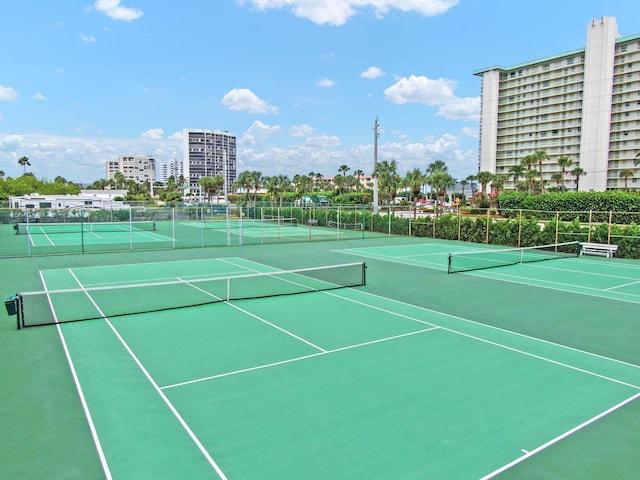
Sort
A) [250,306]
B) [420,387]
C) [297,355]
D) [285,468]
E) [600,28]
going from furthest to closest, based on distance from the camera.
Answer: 1. [600,28]
2. [250,306]
3. [297,355]
4. [420,387]
5. [285,468]

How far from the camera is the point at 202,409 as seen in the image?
22.2 ft

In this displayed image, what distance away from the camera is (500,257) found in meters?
23.8

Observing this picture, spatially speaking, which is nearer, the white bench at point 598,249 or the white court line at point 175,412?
the white court line at point 175,412

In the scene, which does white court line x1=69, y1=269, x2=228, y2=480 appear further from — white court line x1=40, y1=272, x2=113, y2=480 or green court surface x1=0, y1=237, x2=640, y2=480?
white court line x1=40, y1=272, x2=113, y2=480

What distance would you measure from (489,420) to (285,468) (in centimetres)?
296

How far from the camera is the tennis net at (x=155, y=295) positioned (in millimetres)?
11942

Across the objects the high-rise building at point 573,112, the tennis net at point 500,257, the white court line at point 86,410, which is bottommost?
the white court line at point 86,410

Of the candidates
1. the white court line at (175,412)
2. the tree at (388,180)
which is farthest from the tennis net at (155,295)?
the tree at (388,180)

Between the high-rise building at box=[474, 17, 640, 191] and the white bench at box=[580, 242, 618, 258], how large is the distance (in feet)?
223

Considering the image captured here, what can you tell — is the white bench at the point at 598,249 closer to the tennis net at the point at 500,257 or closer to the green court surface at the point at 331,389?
the tennis net at the point at 500,257

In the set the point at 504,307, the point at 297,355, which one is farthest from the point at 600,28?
the point at 297,355

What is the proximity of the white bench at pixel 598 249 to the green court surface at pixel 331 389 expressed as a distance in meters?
11.4

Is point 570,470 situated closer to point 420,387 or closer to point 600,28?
point 420,387

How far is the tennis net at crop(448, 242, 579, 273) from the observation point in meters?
20.6
